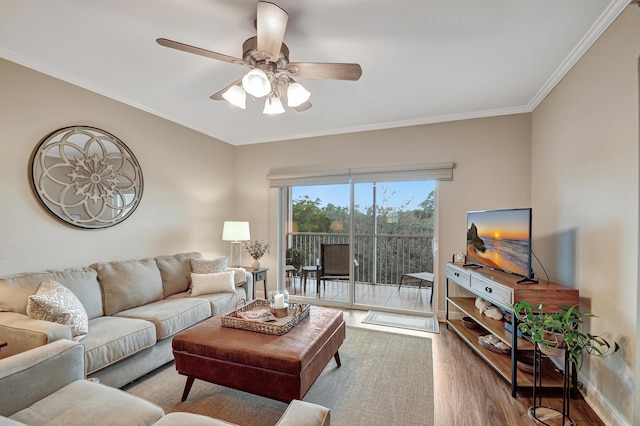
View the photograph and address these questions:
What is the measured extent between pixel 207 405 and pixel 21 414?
3.28ft

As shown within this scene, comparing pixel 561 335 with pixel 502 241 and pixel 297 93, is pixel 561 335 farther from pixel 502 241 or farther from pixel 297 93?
pixel 297 93

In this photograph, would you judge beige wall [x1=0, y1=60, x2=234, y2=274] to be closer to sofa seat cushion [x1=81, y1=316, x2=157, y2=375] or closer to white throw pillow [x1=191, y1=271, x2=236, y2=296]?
white throw pillow [x1=191, y1=271, x2=236, y2=296]

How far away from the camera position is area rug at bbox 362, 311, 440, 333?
3459 millimetres

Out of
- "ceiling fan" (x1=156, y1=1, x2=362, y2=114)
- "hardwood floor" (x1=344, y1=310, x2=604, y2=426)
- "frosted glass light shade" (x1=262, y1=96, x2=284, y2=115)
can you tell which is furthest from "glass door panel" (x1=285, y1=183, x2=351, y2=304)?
"ceiling fan" (x1=156, y1=1, x2=362, y2=114)

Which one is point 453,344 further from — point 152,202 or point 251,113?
point 152,202

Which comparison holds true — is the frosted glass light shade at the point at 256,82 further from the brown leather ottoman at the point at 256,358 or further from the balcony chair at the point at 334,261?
the balcony chair at the point at 334,261

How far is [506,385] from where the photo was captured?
226 cm

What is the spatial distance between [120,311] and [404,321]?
3.14 metres

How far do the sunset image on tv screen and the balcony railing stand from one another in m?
0.94

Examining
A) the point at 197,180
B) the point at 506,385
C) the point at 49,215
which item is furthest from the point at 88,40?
the point at 506,385

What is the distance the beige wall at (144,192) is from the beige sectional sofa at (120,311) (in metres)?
0.28

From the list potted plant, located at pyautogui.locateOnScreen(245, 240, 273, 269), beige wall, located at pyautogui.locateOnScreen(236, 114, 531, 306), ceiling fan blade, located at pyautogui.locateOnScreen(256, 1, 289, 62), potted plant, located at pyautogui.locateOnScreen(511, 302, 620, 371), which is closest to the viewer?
ceiling fan blade, located at pyautogui.locateOnScreen(256, 1, 289, 62)

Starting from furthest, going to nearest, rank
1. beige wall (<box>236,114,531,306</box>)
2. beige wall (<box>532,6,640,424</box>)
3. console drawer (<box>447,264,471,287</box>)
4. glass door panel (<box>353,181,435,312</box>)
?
glass door panel (<box>353,181,435,312</box>)
beige wall (<box>236,114,531,306</box>)
console drawer (<box>447,264,471,287</box>)
beige wall (<box>532,6,640,424</box>)

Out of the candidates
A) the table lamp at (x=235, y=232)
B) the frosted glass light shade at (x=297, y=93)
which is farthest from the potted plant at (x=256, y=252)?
the frosted glass light shade at (x=297, y=93)
